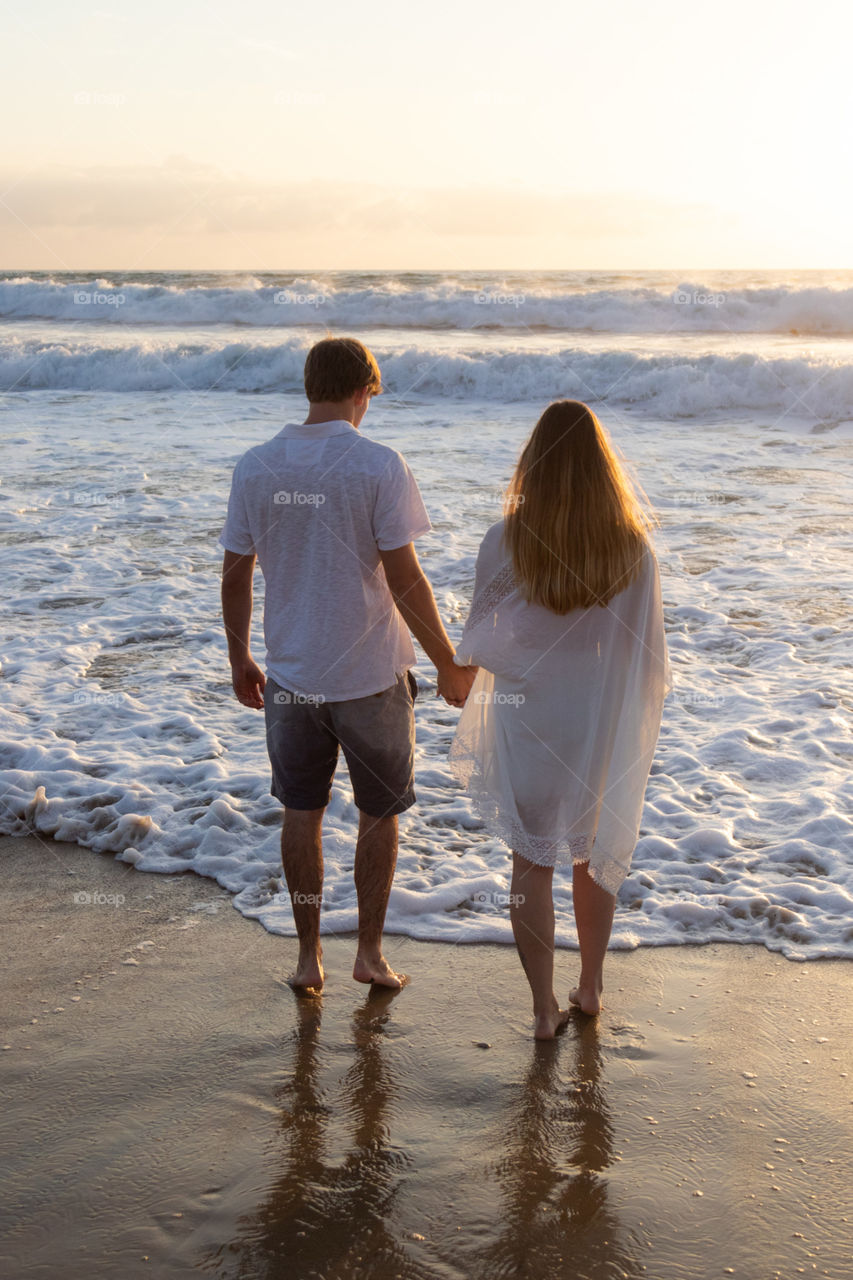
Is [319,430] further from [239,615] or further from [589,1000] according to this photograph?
[589,1000]

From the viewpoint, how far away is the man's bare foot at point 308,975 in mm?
3234

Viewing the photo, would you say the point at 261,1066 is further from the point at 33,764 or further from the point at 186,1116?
the point at 33,764

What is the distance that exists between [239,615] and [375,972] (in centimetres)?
115

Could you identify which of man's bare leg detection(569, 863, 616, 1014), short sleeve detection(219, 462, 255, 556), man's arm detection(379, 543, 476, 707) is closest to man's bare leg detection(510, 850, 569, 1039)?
man's bare leg detection(569, 863, 616, 1014)

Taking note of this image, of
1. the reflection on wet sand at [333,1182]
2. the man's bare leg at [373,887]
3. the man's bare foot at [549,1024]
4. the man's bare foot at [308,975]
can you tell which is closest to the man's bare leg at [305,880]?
the man's bare foot at [308,975]

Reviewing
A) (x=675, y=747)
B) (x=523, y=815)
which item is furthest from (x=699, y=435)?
(x=523, y=815)

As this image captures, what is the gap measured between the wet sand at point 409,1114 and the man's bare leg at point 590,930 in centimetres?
7

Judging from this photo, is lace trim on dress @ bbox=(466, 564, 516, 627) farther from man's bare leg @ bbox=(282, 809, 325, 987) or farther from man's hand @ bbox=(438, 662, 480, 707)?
man's bare leg @ bbox=(282, 809, 325, 987)

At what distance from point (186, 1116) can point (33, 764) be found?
272cm

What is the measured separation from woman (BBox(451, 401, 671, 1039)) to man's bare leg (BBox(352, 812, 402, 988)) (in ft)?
1.12

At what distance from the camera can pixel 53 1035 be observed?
2973mm

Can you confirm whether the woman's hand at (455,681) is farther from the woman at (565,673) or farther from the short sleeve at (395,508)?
the short sleeve at (395,508)

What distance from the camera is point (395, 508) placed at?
284cm

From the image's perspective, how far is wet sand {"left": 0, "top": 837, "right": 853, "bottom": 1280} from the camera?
220 centimetres
